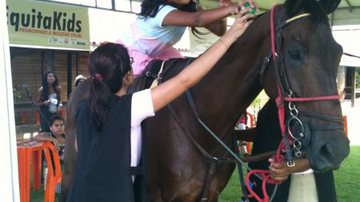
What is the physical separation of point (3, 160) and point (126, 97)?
1.97 feet

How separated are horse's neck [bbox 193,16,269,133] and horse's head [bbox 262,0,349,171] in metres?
0.20

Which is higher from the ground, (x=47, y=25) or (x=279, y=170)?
(x=47, y=25)

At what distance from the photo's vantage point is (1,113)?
5.29ft

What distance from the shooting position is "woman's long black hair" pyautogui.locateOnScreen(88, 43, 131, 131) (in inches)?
77.2

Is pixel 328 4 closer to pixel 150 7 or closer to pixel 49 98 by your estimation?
pixel 150 7

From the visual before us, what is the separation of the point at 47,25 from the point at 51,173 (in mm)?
4386

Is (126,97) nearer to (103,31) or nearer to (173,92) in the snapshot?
(173,92)

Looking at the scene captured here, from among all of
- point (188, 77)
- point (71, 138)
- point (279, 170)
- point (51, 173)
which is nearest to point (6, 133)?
point (188, 77)

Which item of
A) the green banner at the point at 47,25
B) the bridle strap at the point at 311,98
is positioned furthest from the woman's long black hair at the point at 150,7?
the green banner at the point at 47,25

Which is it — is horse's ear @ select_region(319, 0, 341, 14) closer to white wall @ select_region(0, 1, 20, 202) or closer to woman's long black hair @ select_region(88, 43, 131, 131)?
woman's long black hair @ select_region(88, 43, 131, 131)

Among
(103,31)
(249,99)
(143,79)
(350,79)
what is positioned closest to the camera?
(249,99)

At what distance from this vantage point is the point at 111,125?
192 centimetres

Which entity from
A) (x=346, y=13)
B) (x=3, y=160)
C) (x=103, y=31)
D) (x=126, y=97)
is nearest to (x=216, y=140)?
(x=126, y=97)

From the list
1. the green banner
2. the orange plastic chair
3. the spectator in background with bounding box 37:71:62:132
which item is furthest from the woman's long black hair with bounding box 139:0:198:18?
the spectator in background with bounding box 37:71:62:132
